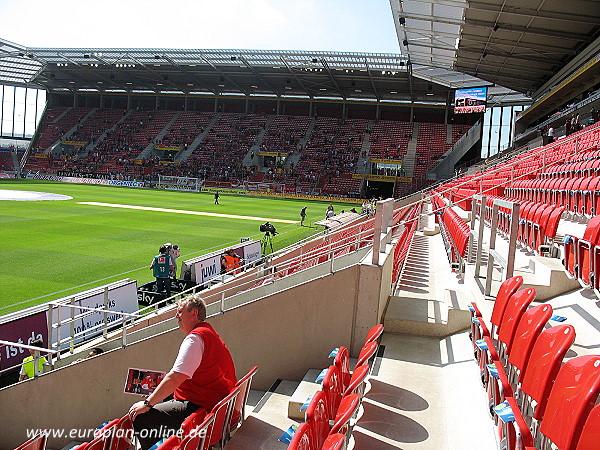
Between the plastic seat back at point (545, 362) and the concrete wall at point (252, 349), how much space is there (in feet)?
10.3

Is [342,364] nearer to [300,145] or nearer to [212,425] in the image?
[212,425]

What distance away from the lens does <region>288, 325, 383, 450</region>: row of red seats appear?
102 inches

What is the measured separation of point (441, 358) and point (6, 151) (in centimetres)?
6931

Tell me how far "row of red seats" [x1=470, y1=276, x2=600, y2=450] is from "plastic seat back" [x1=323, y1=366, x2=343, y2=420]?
107 centimetres

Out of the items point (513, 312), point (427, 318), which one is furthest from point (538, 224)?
point (513, 312)

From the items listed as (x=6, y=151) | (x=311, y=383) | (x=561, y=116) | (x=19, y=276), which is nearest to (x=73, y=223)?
(x=19, y=276)

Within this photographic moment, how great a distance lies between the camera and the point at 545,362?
2.62m

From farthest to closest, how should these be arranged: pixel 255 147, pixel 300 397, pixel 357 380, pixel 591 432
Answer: pixel 255 147 < pixel 300 397 < pixel 357 380 < pixel 591 432

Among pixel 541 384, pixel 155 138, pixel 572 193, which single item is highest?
pixel 155 138

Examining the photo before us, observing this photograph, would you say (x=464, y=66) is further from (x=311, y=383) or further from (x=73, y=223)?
(x=311, y=383)

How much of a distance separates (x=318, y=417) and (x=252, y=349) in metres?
3.49

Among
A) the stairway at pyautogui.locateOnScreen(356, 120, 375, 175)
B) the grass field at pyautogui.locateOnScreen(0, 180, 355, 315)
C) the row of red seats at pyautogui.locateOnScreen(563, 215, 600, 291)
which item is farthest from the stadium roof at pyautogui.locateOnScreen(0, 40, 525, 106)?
the row of red seats at pyautogui.locateOnScreen(563, 215, 600, 291)

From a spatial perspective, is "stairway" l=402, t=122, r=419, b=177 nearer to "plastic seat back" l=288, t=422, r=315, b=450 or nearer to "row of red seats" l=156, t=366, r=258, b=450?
"row of red seats" l=156, t=366, r=258, b=450

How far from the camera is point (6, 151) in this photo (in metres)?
62.8
